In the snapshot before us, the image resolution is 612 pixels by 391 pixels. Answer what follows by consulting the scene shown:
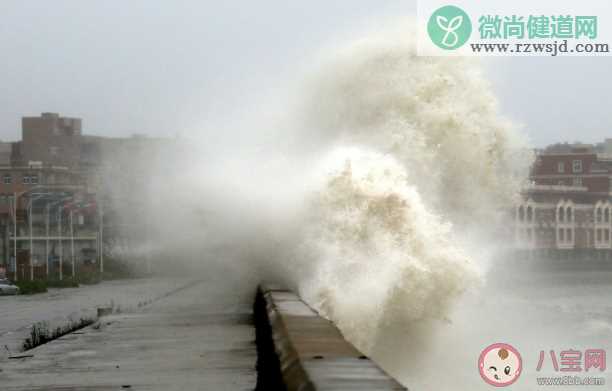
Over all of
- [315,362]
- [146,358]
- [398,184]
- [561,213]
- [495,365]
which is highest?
[398,184]

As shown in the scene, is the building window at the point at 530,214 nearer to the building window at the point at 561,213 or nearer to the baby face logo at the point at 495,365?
the building window at the point at 561,213

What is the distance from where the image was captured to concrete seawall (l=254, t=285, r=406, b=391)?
770 cm

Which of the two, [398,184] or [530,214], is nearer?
[398,184]

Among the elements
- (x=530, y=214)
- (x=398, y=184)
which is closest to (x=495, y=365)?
(x=398, y=184)

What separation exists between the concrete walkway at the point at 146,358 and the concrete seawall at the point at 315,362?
152cm

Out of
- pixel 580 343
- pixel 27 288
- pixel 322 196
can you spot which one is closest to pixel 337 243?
pixel 322 196

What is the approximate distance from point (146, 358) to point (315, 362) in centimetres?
974

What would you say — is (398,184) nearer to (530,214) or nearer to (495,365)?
(495,365)

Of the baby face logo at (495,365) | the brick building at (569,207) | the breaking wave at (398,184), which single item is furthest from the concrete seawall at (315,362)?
the brick building at (569,207)

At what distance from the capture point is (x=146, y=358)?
18391mm

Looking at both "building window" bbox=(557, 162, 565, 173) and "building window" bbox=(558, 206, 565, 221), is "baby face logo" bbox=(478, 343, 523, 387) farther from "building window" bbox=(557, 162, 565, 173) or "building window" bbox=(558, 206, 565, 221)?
"building window" bbox=(557, 162, 565, 173)

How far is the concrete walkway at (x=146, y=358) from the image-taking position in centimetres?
1503

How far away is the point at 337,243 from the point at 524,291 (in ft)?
244

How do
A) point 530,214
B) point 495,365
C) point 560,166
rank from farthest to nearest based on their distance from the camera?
point 560,166 < point 530,214 < point 495,365
